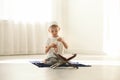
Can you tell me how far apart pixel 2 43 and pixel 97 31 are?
64.7 inches

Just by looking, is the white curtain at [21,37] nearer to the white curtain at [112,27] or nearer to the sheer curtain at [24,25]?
the sheer curtain at [24,25]

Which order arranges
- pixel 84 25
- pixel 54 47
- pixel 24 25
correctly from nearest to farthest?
pixel 54 47
pixel 24 25
pixel 84 25

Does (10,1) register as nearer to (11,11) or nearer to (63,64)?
(11,11)

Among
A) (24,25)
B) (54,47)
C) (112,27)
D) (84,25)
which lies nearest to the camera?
(54,47)

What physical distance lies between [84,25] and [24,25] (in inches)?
42.2

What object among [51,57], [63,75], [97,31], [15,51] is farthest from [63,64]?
[97,31]

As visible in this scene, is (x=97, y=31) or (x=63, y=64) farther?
(x=97, y=31)

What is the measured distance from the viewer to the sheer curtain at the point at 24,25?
4.90m

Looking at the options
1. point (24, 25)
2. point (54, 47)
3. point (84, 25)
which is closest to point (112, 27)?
point (84, 25)

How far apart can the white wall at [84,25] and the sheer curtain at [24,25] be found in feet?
1.28

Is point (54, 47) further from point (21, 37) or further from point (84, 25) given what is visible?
point (84, 25)

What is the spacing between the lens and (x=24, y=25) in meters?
4.99

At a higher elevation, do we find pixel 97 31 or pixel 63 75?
pixel 97 31

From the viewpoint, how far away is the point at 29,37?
5.07 m
